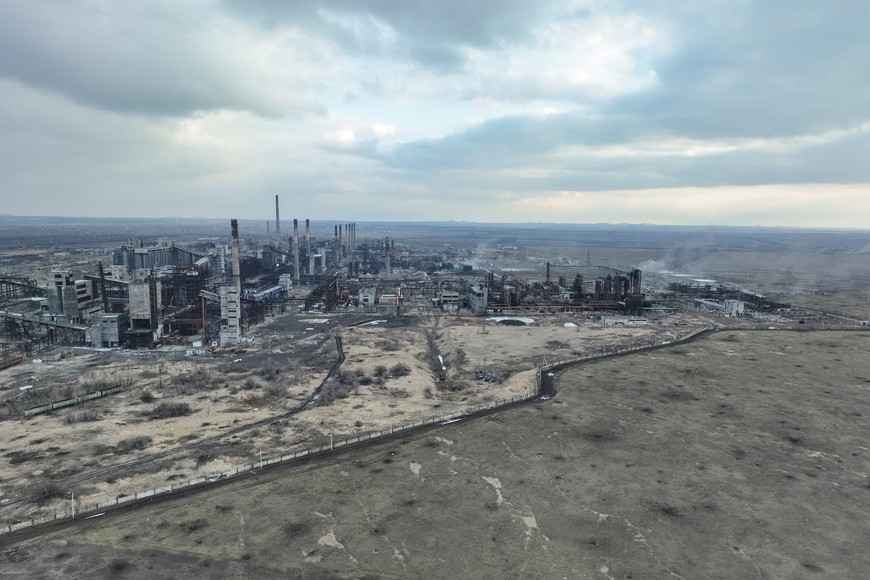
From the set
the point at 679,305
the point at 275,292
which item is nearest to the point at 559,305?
the point at 679,305

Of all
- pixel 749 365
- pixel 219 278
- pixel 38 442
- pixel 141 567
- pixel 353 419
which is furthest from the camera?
pixel 219 278

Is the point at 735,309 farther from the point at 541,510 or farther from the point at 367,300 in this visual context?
the point at 541,510

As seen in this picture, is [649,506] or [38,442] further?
[38,442]

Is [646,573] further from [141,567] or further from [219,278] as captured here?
[219,278]

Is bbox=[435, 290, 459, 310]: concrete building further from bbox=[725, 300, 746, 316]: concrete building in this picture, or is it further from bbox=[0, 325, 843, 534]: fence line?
bbox=[725, 300, 746, 316]: concrete building

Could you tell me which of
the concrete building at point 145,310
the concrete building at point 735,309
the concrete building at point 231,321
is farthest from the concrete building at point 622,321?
the concrete building at point 145,310

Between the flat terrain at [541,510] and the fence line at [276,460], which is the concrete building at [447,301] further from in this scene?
the flat terrain at [541,510]
